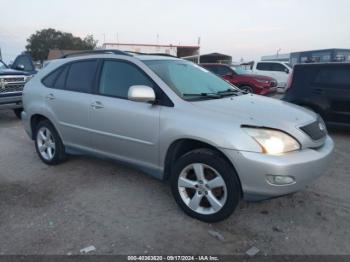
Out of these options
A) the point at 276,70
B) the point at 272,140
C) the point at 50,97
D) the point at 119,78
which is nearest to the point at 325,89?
the point at 272,140

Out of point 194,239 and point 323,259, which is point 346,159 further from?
point 194,239

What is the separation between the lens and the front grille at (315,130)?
11.0 ft

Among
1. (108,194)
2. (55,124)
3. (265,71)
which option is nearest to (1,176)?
(55,124)

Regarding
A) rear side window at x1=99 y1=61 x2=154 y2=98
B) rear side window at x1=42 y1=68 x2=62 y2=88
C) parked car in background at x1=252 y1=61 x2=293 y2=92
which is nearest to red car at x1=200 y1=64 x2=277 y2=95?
parked car in background at x1=252 y1=61 x2=293 y2=92

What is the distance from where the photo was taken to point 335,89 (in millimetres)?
7176

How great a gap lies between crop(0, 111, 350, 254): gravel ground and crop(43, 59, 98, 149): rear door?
617mm

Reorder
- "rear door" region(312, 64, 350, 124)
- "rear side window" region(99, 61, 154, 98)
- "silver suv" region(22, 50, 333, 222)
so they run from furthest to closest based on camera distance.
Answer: "rear door" region(312, 64, 350, 124) → "rear side window" region(99, 61, 154, 98) → "silver suv" region(22, 50, 333, 222)

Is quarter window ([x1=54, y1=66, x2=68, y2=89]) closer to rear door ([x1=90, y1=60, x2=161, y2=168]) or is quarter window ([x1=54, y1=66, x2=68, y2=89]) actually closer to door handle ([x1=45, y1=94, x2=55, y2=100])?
door handle ([x1=45, y1=94, x2=55, y2=100])

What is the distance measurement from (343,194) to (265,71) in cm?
1518

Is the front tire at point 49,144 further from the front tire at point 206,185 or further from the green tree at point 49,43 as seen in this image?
the green tree at point 49,43

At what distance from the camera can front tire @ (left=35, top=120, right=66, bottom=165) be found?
200 inches

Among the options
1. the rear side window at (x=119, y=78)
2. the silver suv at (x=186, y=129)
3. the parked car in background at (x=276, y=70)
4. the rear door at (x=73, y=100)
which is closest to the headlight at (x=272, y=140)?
the silver suv at (x=186, y=129)

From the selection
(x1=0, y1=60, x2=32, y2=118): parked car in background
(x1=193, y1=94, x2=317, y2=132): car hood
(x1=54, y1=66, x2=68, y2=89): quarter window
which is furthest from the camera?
(x1=0, y1=60, x2=32, y2=118): parked car in background

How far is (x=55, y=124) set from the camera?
16.3ft
